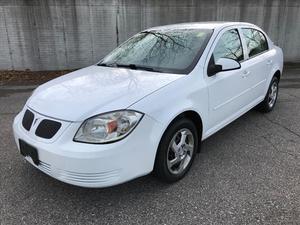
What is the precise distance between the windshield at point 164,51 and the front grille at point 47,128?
4.24ft

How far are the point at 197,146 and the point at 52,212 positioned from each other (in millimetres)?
1661

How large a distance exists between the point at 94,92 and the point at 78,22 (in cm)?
703

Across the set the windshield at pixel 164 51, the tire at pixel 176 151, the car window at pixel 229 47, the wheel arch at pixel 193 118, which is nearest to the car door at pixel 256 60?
the car window at pixel 229 47

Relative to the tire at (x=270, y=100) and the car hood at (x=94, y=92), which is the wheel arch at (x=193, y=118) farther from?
the tire at (x=270, y=100)

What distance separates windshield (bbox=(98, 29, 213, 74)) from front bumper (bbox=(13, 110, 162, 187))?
980mm

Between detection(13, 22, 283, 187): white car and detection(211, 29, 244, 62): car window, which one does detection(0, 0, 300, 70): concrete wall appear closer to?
detection(13, 22, 283, 187): white car

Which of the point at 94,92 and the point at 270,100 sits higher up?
the point at 94,92

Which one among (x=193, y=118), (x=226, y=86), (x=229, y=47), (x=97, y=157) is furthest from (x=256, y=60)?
(x=97, y=157)

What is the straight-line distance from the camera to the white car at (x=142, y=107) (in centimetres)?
239

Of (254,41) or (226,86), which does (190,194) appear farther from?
(254,41)

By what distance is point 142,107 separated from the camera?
2.50 metres

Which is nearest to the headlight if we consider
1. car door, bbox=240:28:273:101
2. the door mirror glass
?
the door mirror glass

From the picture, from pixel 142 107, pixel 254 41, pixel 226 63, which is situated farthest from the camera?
pixel 254 41

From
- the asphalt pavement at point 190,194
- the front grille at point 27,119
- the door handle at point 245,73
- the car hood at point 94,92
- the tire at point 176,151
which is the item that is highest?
the car hood at point 94,92
